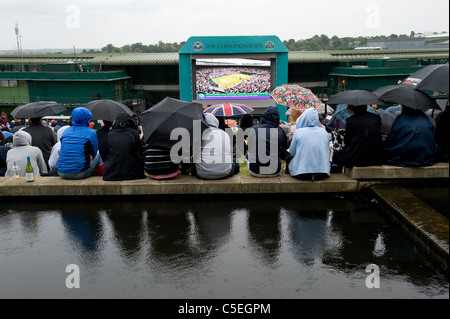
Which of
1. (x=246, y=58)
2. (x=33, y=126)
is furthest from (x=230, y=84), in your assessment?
(x=33, y=126)

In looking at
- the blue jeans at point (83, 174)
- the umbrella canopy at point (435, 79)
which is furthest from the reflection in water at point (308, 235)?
the blue jeans at point (83, 174)

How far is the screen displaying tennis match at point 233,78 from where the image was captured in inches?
1507

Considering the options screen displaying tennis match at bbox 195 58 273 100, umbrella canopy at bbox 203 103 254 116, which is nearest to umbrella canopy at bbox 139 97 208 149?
umbrella canopy at bbox 203 103 254 116

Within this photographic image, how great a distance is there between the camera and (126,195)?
5520mm

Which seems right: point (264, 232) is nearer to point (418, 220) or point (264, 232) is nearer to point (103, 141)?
point (418, 220)

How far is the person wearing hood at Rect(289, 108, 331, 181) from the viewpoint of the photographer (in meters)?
5.48

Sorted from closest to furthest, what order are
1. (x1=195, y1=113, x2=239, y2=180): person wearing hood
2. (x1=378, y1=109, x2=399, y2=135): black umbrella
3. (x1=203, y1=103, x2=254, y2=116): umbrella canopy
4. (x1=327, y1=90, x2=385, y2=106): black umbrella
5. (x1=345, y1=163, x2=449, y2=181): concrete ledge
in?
(x1=345, y1=163, x2=449, y2=181): concrete ledge → (x1=195, y1=113, x2=239, y2=180): person wearing hood → (x1=327, y1=90, x2=385, y2=106): black umbrella → (x1=378, y1=109, x2=399, y2=135): black umbrella → (x1=203, y1=103, x2=254, y2=116): umbrella canopy

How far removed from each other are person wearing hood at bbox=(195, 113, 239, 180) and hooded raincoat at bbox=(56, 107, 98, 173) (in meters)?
1.56

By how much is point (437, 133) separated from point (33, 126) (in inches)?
268

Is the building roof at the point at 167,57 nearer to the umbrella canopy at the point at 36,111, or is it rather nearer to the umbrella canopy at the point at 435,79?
the umbrella canopy at the point at 36,111

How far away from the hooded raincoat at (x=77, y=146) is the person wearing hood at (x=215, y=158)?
1.56 meters

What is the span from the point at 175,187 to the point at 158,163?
1.33 ft

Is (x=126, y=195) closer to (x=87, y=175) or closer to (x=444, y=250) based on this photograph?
(x=87, y=175)

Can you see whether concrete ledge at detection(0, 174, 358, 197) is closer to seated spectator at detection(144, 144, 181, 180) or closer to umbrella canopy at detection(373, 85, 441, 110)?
seated spectator at detection(144, 144, 181, 180)
